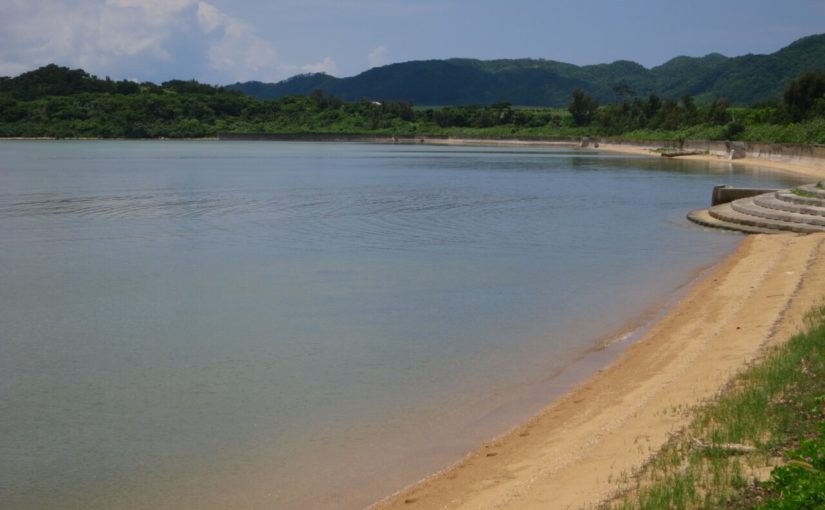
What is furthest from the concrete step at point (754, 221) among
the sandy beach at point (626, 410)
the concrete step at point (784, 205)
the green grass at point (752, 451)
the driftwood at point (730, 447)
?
the driftwood at point (730, 447)

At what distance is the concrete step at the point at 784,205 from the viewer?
28.4 metres

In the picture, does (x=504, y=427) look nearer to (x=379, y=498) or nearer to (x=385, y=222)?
(x=379, y=498)

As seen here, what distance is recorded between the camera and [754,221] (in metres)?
30.5

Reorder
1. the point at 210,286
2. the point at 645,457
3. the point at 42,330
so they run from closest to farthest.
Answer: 1. the point at 645,457
2. the point at 42,330
3. the point at 210,286

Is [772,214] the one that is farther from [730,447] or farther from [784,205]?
[730,447]

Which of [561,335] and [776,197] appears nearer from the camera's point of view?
[561,335]

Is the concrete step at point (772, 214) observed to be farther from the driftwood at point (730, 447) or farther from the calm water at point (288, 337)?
the driftwood at point (730, 447)

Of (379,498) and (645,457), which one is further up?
(645,457)

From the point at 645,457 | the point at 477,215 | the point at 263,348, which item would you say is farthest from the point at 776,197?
the point at 645,457

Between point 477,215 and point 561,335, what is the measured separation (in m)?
23.3

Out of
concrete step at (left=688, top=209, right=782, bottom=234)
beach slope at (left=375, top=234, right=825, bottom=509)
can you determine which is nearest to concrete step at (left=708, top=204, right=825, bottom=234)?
concrete step at (left=688, top=209, right=782, bottom=234)

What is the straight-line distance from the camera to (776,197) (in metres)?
32.7

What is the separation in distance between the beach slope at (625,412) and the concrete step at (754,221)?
9838 millimetres

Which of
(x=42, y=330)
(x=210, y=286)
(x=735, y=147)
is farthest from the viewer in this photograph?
(x=735, y=147)
